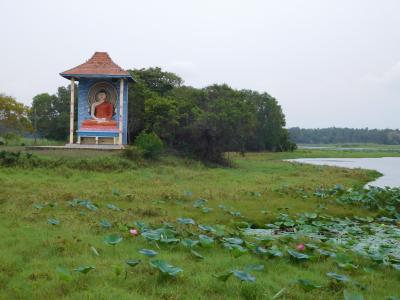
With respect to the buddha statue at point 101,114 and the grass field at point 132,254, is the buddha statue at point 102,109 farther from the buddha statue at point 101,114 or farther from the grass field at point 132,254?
the grass field at point 132,254

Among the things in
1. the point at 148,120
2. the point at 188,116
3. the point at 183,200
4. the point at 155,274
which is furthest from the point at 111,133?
the point at 155,274

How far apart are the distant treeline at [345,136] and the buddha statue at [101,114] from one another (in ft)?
332

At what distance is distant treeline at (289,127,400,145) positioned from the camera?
12912 cm

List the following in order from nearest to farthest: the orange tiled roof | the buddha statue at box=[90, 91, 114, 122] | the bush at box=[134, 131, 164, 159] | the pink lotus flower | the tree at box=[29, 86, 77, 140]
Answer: the pink lotus flower → the bush at box=[134, 131, 164, 159] → the orange tiled roof → the buddha statue at box=[90, 91, 114, 122] → the tree at box=[29, 86, 77, 140]

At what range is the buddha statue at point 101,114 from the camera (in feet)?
87.1

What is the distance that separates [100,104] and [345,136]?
386 ft

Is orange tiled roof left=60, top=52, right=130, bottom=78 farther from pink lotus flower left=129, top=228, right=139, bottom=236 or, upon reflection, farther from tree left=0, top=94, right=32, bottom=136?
pink lotus flower left=129, top=228, right=139, bottom=236

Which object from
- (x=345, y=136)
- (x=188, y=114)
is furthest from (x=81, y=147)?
(x=345, y=136)

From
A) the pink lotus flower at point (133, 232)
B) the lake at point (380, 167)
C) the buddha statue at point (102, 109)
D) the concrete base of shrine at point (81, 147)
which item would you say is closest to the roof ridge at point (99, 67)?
the buddha statue at point (102, 109)

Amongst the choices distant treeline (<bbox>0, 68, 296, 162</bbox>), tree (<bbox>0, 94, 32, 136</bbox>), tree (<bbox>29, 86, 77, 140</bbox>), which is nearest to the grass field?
distant treeline (<bbox>0, 68, 296, 162</bbox>)

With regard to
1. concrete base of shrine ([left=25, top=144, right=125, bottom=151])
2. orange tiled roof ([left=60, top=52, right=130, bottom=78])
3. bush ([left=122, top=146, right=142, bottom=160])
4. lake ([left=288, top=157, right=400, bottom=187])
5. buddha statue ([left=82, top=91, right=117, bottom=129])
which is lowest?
lake ([left=288, top=157, right=400, bottom=187])

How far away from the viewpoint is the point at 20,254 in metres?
6.42

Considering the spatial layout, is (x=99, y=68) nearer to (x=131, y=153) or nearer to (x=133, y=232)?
(x=131, y=153)

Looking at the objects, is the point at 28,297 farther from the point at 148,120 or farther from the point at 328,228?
the point at 148,120
